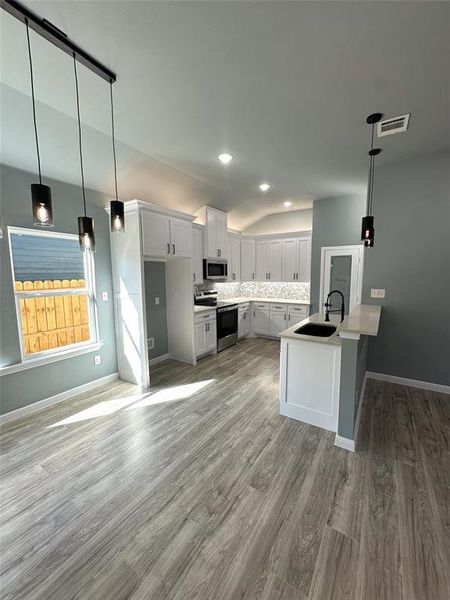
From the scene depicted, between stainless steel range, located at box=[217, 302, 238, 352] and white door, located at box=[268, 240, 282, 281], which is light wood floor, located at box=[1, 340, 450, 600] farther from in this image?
white door, located at box=[268, 240, 282, 281]

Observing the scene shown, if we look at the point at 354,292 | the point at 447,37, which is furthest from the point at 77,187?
the point at 354,292

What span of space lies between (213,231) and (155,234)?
1.80 m

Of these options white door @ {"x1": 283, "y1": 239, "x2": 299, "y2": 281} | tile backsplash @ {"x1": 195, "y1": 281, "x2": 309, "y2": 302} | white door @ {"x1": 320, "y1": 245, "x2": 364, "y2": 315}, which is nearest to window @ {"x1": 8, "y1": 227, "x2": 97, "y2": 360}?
tile backsplash @ {"x1": 195, "y1": 281, "x2": 309, "y2": 302}

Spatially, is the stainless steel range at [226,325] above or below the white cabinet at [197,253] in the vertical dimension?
below

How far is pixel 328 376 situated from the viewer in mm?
2500

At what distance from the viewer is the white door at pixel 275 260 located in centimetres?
601

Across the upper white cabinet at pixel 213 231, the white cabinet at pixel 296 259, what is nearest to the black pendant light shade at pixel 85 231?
the upper white cabinet at pixel 213 231

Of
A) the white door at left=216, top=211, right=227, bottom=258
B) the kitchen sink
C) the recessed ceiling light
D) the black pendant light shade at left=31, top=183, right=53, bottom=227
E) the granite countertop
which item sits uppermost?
the recessed ceiling light

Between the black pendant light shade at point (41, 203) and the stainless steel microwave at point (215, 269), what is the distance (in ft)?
11.5

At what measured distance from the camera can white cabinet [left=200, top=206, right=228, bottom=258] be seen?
196 inches

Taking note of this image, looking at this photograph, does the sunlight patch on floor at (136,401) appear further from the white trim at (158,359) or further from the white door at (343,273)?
the white door at (343,273)

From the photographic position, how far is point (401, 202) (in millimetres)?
3428

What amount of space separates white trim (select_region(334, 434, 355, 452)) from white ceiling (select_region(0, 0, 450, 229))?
2941 mm

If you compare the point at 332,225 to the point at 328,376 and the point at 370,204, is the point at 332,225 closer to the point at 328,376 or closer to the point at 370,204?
the point at 370,204
